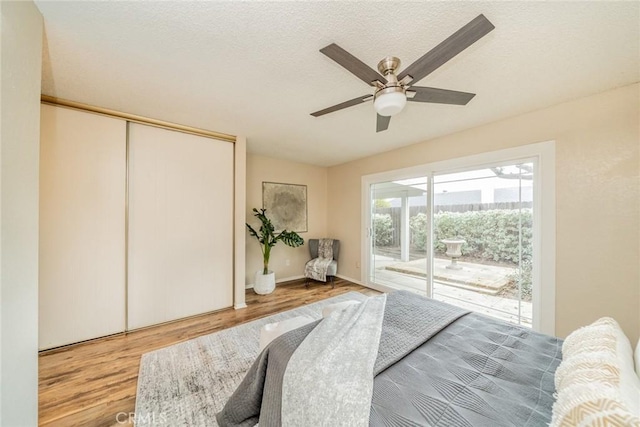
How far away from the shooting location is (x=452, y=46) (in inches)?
41.9

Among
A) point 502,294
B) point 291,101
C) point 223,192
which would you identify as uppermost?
point 291,101

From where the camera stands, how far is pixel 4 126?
3.11 feet

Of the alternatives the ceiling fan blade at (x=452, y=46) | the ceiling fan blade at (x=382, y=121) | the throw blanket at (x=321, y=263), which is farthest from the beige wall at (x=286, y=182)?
the ceiling fan blade at (x=452, y=46)

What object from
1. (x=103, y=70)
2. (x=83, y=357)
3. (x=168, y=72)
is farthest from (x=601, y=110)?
(x=83, y=357)

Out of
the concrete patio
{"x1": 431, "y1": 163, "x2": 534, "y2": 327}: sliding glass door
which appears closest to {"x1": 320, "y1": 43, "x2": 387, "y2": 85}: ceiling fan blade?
{"x1": 431, "y1": 163, "x2": 534, "y2": 327}: sliding glass door

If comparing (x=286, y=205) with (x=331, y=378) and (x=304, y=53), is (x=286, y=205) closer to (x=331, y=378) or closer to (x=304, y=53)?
(x=304, y=53)

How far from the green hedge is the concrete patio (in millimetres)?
164

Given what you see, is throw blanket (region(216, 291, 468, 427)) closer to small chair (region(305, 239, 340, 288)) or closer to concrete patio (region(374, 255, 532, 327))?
Result: concrete patio (region(374, 255, 532, 327))

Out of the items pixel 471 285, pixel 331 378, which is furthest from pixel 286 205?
pixel 331 378

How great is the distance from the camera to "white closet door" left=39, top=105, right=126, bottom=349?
206cm

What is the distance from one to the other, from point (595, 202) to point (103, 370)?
14.7 feet

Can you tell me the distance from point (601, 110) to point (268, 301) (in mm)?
4201

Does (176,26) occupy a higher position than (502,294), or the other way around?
(176,26)

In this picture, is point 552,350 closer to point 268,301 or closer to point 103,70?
point 268,301
